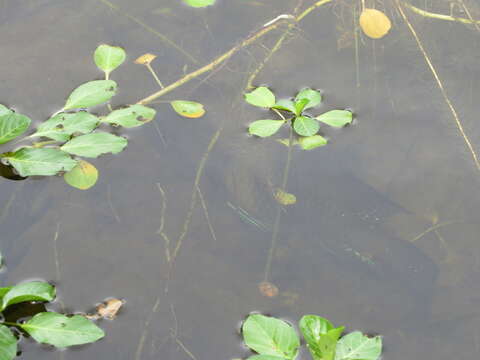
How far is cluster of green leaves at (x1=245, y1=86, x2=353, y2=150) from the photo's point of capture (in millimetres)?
2148

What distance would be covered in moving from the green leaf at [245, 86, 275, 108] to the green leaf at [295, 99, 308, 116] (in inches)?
3.6

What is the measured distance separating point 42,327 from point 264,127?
0.95m

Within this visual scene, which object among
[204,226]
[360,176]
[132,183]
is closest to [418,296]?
[360,176]

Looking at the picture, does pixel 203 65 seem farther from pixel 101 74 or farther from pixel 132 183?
pixel 132 183

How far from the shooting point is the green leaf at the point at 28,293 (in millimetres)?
1688

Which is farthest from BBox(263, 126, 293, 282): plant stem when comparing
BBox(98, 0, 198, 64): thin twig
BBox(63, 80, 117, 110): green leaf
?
BBox(63, 80, 117, 110): green leaf

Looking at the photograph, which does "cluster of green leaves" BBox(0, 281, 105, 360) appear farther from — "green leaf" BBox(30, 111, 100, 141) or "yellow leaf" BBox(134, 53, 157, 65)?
"yellow leaf" BBox(134, 53, 157, 65)

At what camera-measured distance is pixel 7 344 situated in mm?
1620

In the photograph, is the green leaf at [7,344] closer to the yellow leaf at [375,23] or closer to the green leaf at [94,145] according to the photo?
the green leaf at [94,145]

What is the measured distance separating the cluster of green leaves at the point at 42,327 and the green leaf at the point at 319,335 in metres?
0.52

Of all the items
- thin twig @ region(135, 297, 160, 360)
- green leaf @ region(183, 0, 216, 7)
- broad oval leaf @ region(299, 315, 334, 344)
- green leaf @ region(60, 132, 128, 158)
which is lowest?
thin twig @ region(135, 297, 160, 360)

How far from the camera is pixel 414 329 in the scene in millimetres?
1750

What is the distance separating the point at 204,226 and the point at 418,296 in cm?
64

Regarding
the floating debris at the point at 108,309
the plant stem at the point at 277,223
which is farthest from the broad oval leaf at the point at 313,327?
the floating debris at the point at 108,309
